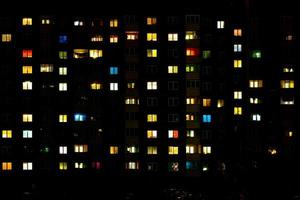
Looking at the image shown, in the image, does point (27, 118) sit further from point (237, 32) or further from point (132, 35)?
point (237, 32)

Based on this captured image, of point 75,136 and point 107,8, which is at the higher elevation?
point 107,8

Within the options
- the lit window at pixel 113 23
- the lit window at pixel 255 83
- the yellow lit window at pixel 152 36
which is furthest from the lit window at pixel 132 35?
the lit window at pixel 255 83

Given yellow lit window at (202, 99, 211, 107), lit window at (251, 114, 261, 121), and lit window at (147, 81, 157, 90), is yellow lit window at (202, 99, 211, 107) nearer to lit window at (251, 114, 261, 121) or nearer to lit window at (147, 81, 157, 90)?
lit window at (147, 81, 157, 90)

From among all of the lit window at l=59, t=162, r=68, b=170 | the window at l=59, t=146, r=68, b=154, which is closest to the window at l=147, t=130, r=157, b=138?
the window at l=59, t=146, r=68, b=154

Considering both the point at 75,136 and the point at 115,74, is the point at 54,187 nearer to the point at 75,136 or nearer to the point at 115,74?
the point at 75,136

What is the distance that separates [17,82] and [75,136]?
10.1 m

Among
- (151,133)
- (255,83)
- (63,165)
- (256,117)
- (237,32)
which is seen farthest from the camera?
(255,83)

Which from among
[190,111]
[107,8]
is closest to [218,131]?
[190,111]

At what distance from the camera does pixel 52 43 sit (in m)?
100

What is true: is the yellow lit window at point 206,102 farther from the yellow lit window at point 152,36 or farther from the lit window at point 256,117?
the yellow lit window at point 152,36

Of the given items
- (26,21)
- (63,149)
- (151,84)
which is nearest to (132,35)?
(151,84)

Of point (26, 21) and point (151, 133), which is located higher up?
point (26, 21)

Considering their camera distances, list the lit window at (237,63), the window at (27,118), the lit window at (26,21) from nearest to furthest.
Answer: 1. the window at (27,118)
2. the lit window at (26,21)
3. the lit window at (237,63)

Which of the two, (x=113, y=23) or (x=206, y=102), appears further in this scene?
(x=206, y=102)
